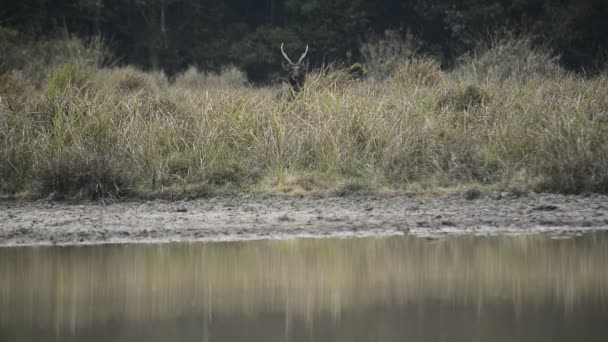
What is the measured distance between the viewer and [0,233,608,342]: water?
6168mm

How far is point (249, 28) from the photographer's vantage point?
146 feet

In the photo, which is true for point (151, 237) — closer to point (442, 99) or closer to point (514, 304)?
point (514, 304)

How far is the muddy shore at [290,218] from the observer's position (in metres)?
9.63

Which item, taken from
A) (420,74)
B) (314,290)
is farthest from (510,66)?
(314,290)

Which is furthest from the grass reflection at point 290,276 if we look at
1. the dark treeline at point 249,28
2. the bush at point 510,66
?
the dark treeline at point 249,28

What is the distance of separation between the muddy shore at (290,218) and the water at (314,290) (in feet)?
1.43

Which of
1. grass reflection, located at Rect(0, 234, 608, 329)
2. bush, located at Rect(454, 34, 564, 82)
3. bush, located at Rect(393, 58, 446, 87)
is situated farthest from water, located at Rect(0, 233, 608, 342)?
bush, located at Rect(454, 34, 564, 82)

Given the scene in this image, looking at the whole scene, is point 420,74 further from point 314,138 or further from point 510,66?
point 314,138

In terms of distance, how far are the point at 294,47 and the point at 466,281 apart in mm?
32632

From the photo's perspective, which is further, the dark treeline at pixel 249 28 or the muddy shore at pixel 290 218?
the dark treeline at pixel 249 28

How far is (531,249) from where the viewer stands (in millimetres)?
8688

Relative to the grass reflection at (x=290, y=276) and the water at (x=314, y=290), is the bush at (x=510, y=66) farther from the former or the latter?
the water at (x=314, y=290)

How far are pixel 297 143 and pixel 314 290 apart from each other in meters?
5.58

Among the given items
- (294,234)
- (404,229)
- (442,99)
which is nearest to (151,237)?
(294,234)
